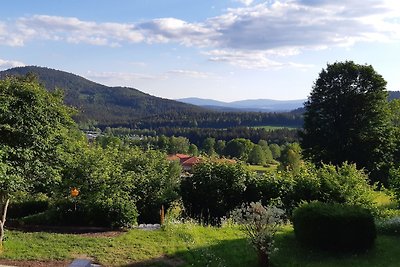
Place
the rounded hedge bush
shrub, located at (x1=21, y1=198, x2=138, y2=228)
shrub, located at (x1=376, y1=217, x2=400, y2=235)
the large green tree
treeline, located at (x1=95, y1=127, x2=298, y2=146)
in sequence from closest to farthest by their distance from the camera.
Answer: the rounded hedge bush
shrub, located at (x1=376, y1=217, x2=400, y2=235)
shrub, located at (x1=21, y1=198, x2=138, y2=228)
the large green tree
treeline, located at (x1=95, y1=127, x2=298, y2=146)

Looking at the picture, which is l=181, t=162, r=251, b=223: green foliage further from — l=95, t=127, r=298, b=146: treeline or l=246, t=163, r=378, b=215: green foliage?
l=95, t=127, r=298, b=146: treeline

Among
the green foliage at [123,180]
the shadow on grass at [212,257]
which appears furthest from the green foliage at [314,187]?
the shadow on grass at [212,257]

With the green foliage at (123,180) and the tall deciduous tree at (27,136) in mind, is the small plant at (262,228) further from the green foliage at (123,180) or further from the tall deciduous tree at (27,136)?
the tall deciduous tree at (27,136)

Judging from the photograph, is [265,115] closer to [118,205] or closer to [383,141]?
[383,141]

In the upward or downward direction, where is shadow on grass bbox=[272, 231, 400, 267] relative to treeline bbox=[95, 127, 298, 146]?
upward

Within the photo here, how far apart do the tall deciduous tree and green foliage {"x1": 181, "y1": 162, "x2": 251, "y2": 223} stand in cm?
566

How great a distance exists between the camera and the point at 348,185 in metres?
13.3

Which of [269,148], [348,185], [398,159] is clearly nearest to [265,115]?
[269,148]

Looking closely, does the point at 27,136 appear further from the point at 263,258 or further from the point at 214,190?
the point at 214,190

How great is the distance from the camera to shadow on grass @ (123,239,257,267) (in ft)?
29.8

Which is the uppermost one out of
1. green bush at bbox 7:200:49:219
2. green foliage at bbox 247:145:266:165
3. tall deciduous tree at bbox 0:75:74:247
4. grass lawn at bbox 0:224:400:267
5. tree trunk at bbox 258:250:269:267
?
tall deciduous tree at bbox 0:75:74:247

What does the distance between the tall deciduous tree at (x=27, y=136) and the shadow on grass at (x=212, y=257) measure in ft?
10.4

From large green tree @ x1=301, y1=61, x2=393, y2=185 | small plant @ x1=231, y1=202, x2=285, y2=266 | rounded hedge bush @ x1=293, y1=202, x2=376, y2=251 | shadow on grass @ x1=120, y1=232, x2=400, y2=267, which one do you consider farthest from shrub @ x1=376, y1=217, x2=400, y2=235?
large green tree @ x1=301, y1=61, x2=393, y2=185

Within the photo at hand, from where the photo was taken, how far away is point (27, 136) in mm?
9445
